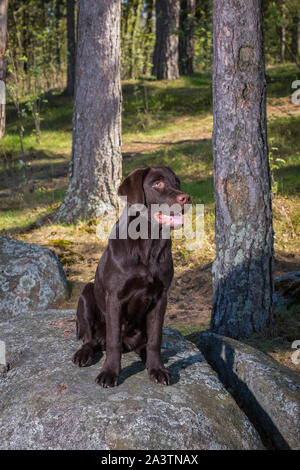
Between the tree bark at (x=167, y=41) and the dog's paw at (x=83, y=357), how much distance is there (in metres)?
17.0

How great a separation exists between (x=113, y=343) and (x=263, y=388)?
117 cm

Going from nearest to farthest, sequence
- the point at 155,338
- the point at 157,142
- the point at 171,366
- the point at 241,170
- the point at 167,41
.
Answer: the point at 155,338
the point at 171,366
the point at 241,170
the point at 157,142
the point at 167,41

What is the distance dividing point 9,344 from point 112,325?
122 centimetres

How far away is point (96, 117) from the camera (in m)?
9.43

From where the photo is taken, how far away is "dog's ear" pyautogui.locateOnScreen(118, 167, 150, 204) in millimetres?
3244

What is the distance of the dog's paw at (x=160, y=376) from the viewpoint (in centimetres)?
326

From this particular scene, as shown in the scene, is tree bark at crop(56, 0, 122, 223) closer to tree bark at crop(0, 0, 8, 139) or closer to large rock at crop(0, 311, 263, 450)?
tree bark at crop(0, 0, 8, 139)

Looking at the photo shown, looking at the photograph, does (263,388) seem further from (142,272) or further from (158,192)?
(158,192)

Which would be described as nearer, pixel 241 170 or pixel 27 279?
pixel 241 170

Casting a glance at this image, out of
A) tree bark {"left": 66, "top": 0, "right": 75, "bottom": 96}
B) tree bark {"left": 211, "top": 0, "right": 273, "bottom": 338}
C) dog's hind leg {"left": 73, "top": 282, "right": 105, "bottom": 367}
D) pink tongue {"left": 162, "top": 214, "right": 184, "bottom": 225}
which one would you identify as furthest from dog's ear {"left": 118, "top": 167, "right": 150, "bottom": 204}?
tree bark {"left": 66, "top": 0, "right": 75, "bottom": 96}

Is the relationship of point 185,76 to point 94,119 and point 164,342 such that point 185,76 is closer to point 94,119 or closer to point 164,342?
point 94,119

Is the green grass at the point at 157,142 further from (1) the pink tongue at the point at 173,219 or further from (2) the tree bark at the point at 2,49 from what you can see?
(1) the pink tongue at the point at 173,219

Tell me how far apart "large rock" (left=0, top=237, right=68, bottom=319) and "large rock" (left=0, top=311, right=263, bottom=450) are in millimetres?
2988

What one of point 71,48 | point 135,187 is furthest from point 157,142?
point 135,187
